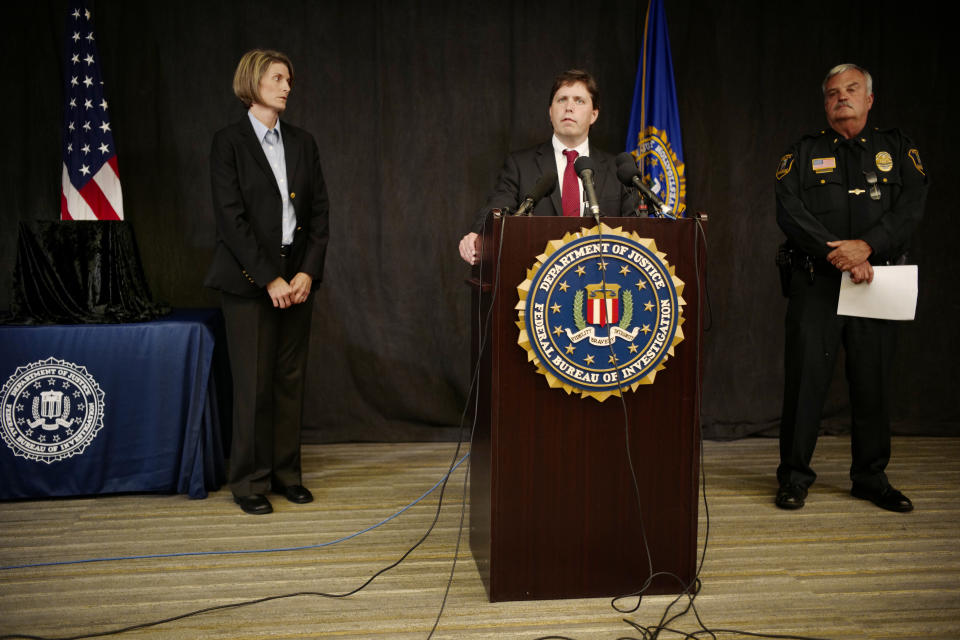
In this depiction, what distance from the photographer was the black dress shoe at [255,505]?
3.40 m

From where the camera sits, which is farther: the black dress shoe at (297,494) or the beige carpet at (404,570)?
the black dress shoe at (297,494)

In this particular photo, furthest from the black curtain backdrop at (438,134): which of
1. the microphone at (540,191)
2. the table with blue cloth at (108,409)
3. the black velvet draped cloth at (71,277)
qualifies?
the microphone at (540,191)

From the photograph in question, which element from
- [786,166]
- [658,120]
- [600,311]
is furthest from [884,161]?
[600,311]

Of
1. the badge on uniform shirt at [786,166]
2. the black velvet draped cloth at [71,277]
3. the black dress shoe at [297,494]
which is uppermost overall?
the badge on uniform shirt at [786,166]

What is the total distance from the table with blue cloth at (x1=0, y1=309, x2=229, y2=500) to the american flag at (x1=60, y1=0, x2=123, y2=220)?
27.3 inches

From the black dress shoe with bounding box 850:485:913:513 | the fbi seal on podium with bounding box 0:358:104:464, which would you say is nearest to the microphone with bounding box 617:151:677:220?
the black dress shoe with bounding box 850:485:913:513

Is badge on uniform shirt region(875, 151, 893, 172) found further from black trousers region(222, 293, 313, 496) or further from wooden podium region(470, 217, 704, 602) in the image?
black trousers region(222, 293, 313, 496)

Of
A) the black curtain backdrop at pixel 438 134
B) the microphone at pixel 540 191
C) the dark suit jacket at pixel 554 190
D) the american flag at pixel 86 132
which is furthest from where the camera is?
the black curtain backdrop at pixel 438 134

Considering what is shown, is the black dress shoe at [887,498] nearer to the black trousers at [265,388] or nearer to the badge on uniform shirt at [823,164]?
the badge on uniform shirt at [823,164]

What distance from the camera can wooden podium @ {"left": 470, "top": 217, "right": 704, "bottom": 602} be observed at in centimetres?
239

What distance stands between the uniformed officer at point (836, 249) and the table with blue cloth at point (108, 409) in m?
2.76

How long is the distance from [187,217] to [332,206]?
83 centimetres

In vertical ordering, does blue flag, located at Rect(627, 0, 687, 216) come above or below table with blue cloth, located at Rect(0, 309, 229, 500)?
above

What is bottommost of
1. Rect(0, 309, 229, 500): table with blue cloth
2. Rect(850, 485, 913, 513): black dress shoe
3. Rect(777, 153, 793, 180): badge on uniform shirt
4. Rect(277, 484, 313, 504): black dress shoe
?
Rect(277, 484, 313, 504): black dress shoe
